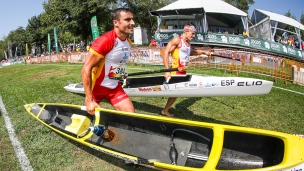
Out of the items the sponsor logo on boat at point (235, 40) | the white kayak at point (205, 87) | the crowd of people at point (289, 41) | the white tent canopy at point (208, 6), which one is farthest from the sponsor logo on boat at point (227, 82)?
the crowd of people at point (289, 41)

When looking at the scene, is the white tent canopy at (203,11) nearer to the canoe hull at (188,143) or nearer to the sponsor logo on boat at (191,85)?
the sponsor logo on boat at (191,85)

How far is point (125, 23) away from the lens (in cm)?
352

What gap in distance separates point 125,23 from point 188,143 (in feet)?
7.01

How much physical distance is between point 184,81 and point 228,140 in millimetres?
2584

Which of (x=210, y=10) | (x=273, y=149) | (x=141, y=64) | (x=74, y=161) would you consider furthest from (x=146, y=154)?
(x=210, y=10)

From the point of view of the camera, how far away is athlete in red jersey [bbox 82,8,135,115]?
10.9 ft

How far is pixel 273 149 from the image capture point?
2.87m

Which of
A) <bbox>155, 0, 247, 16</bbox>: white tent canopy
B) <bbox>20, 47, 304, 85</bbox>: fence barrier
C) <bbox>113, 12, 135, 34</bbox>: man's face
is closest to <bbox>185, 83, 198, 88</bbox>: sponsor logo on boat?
<bbox>113, 12, 135, 34</bbox>: man's face

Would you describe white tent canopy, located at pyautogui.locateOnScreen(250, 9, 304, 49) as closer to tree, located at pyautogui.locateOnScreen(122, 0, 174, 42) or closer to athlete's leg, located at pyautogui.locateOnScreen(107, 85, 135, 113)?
tree, located at pyautogui.locateOnScreen(122, 0, 174, 42)

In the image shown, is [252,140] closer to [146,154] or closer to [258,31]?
[146,154]

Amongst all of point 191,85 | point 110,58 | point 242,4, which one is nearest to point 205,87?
point 191,85

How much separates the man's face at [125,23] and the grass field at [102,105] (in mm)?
2237

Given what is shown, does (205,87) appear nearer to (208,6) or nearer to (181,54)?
(181,54)

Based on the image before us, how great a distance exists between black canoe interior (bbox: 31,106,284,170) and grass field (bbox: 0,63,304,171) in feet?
1.23
